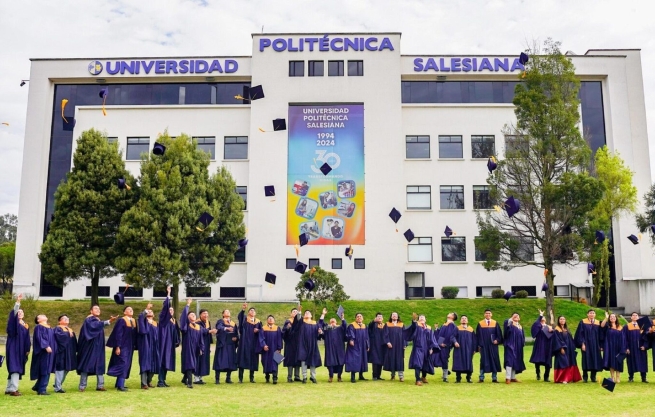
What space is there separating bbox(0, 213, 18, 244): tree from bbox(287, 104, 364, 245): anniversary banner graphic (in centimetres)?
5740

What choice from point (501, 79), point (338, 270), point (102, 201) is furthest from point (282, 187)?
point (501, 79)

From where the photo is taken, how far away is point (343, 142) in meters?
34.0

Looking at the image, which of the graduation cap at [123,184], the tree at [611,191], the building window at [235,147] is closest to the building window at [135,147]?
the building window at [235,147]

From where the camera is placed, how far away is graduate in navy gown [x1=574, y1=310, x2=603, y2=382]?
1488 cm

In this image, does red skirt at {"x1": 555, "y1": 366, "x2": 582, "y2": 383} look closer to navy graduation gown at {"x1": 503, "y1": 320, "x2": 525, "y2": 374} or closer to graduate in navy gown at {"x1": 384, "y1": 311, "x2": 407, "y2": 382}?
navy graduation gown at {"x1": 503, "y1": 320, "x2": 525, "y2": 374}

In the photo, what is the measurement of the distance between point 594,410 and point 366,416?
3.88 m

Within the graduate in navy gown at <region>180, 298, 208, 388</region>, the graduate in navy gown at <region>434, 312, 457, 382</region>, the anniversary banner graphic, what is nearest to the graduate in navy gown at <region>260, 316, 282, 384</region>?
the graduate in navy gown at <region>180, 298, 208, 388</region>

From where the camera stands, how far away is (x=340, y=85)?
3444 centimetres

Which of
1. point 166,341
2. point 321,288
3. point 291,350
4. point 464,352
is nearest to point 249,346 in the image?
point 291,350

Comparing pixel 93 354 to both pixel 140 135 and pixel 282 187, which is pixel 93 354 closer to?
pixel 282 187

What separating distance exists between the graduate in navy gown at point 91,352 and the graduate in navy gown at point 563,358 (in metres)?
9.74

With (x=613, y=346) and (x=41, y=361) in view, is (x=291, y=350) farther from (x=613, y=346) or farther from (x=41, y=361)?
(x=613, y=346)

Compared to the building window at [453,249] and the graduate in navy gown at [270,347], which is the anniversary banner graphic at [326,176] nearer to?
the building window at [453,249]

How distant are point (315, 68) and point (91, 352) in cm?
2475
